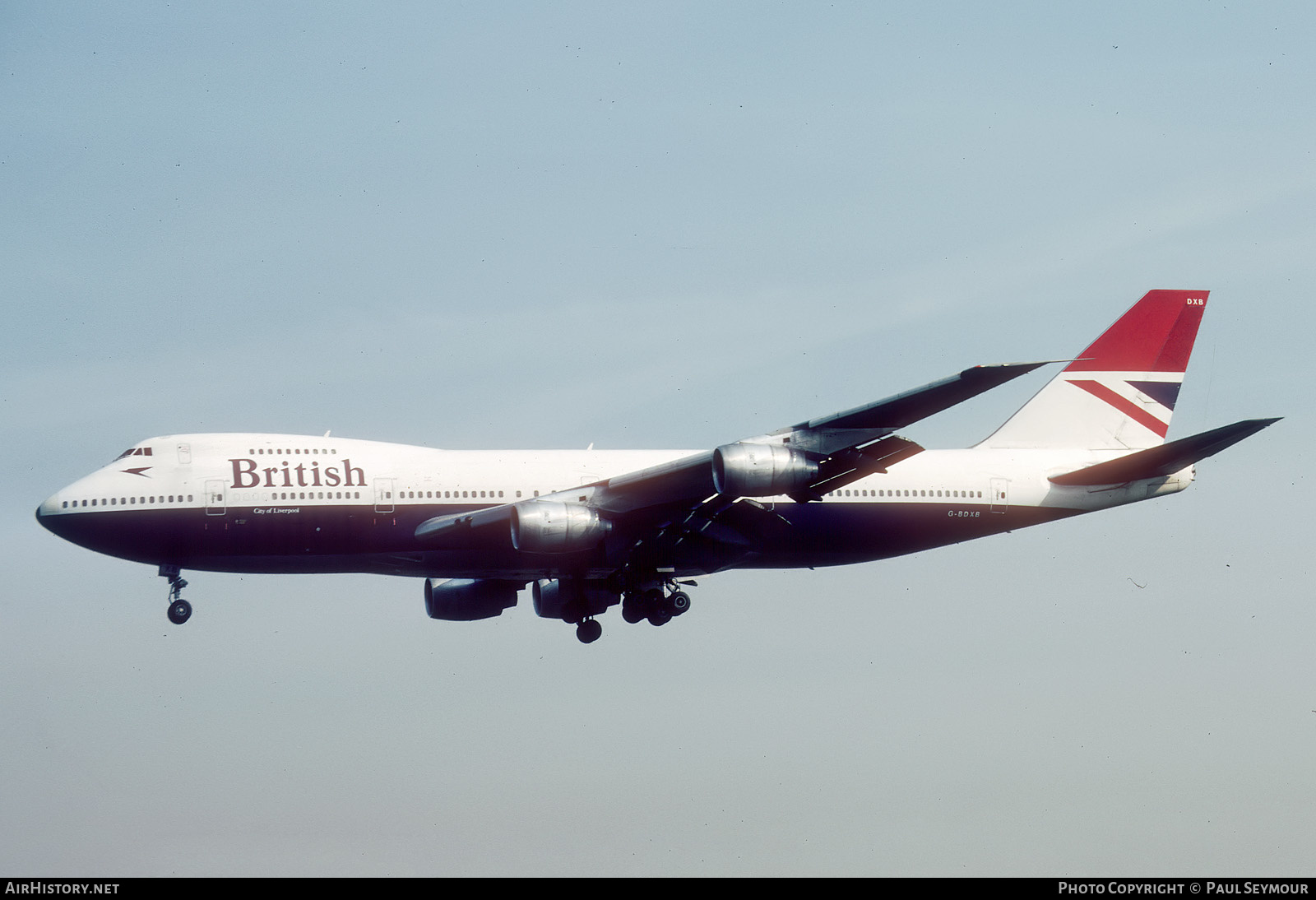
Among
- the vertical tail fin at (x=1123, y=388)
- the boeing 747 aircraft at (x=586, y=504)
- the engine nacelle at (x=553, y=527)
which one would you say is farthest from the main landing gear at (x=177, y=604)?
the vertical tail fin at (x=1123, y=388)

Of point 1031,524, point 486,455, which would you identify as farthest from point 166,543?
point 1031,524

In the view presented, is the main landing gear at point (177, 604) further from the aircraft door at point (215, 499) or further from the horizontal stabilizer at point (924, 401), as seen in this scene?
the horizontal stabilizer at point (924, 401)

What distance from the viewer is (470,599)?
4750 centimetres

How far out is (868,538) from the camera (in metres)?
43.9

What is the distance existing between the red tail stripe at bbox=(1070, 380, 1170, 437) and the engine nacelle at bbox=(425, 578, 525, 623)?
815 inches

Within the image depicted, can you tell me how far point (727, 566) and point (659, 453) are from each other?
4.16 m

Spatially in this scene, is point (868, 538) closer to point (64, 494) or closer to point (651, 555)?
point (651, 555)

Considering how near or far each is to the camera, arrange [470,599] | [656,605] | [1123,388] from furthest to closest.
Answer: [1123,388] → [470,599] → [656,605]

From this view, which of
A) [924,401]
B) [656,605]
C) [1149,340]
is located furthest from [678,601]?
[1149,340]

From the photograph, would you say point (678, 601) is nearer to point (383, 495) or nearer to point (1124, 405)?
point (383, 495)

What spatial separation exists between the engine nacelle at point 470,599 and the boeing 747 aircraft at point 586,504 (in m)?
1.61

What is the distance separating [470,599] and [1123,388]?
2366cm

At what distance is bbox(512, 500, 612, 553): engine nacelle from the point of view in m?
38.3

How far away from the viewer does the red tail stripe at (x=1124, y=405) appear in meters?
49.1
